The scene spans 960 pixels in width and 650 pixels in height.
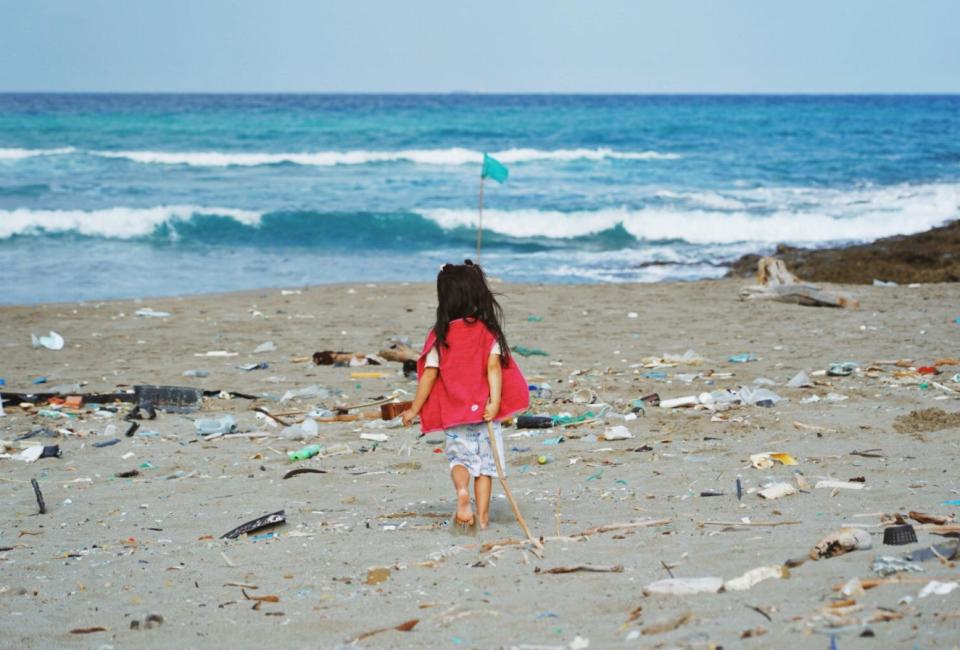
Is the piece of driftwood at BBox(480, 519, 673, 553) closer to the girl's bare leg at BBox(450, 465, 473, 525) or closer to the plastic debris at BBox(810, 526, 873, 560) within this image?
the girl's bare leg at BBox(450, 465, 473, 525)

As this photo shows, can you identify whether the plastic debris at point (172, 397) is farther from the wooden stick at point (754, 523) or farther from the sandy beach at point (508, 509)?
the wooden stick at point (754, 523)

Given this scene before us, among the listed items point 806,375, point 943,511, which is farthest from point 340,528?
point 806,375

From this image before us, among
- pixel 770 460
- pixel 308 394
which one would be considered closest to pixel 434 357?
pixel 770 460

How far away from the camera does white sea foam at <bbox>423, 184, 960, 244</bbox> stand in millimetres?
21281

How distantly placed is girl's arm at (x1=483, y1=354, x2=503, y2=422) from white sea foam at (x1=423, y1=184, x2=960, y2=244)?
1706 centimetres

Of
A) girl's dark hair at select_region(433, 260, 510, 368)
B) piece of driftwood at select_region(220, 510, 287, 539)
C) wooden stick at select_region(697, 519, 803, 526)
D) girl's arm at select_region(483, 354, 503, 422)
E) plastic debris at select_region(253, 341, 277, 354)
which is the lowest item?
plastic debris at select_region(253, 341, 277, 354)

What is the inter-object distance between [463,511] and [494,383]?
0.55 metres

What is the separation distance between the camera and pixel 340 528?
4594 millimetres

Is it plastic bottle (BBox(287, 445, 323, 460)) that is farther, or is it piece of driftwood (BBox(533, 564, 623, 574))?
plastic bottle (BBox(287, 445, 323, 460))

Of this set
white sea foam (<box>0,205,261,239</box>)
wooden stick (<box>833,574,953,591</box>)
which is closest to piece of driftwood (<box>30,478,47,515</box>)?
wooden stick (<box>833,574,953,591</box>)

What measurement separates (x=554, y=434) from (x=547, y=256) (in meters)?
12.9

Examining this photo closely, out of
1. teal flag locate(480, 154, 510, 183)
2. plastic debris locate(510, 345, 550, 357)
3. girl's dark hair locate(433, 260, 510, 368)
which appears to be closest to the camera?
girl's dark hair locate(433, 260, 510, 368)

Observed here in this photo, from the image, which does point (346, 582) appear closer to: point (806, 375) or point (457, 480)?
point (457, 480)

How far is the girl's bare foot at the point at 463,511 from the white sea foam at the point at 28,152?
3263 centimetres
